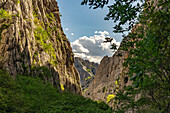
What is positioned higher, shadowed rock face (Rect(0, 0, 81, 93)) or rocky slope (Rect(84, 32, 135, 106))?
shadowed rock face (Rect(0, 0, 81, 93))

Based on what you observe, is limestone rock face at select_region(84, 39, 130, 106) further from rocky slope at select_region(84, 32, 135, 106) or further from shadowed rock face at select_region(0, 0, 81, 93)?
shadowed rock face at select_region(0, 0, 81, 93)

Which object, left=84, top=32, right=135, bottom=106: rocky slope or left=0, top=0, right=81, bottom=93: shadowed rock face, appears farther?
left=84, top=32, right=135, bottom=106: rocky slope

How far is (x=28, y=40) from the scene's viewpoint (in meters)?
19.9

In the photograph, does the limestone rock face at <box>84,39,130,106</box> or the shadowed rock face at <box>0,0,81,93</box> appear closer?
the shadowed rock face at <box>0,0,81,93</box>

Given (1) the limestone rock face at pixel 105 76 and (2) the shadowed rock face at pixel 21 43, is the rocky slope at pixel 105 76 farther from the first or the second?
(2) the shadowed rock face at pixel 21 43

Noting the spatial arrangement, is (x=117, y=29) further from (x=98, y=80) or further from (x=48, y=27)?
(x=98, y=80)

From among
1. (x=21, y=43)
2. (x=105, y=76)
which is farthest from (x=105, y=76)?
(x=21, y=43)

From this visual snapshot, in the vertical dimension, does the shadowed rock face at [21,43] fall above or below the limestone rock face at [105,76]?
above

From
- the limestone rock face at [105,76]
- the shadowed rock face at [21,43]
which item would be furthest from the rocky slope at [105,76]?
the shadowed rock face at [21,43]

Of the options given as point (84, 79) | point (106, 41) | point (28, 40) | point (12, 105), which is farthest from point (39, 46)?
point (84, 79)

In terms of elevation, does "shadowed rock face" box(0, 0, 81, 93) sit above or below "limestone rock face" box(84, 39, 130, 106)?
above

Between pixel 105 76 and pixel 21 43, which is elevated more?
pixel 21 43

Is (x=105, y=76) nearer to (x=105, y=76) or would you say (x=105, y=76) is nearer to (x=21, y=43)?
(x=105, y=76)

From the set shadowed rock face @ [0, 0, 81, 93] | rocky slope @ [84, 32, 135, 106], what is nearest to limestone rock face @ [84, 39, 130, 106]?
rocky slope @ [84, 32, 135, 106]
